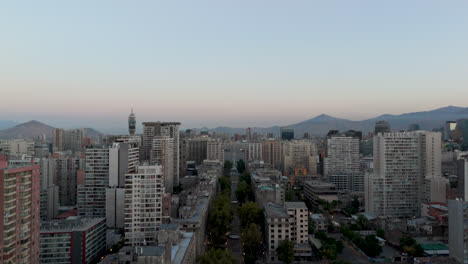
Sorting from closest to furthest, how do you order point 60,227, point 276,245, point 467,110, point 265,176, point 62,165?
point 60,227, point 276,245, point 62,165, point 265,176, point 467,110

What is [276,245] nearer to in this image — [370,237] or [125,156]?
[370,237]

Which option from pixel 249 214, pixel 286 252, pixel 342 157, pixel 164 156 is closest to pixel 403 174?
pixel 249 214

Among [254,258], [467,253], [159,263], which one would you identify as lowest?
[254,258]

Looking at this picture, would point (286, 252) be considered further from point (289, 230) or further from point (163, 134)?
point (163, 134)

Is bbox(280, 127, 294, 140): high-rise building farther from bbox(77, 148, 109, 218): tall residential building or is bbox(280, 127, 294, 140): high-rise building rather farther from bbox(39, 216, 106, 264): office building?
bbox(39, 216, 106, 264): office building

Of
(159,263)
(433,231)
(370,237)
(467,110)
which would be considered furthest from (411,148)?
(467,110)

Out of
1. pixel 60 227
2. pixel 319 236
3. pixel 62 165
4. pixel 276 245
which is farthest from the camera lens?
pixel 62 165
